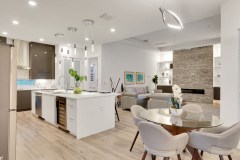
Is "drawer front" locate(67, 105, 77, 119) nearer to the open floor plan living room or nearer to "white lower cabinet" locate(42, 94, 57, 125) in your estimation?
the open floor plan living room

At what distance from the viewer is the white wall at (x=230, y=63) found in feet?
9.77

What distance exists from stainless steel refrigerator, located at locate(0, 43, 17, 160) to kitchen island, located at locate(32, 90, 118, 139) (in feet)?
4.56

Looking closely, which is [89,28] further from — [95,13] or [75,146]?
[75,146]

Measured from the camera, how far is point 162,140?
1.75 metres

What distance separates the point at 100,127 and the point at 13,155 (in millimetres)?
2059

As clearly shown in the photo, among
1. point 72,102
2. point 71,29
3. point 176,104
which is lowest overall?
point 72,102

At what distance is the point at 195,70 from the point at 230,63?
6.12m

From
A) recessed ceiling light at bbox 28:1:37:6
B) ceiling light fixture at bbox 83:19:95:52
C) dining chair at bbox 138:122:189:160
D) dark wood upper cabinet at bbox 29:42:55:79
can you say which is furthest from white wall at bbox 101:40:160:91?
dining chair at bbox 138:122:189:160

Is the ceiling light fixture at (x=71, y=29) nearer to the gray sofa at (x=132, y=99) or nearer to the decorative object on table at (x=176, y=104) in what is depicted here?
the gray sofa at (x=132, y=99)

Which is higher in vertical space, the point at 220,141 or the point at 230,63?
the point at 230,63

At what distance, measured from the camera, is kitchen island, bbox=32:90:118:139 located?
11.1ft

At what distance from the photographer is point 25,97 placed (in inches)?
245

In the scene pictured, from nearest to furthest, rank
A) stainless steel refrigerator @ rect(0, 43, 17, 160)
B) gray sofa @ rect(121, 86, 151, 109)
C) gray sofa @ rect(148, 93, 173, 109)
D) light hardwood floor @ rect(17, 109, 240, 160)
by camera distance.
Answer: stainless steel refrigerator @ rect(0, 43, 17, 160), light hardwood floor @ rect(17, 109, 240, 160), gray sofa @ rect(148, 93, 173, 109), gray sofa @ rect(121, 86, 151, 109)

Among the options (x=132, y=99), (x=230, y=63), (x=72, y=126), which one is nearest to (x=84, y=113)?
(x=72, y=126)
